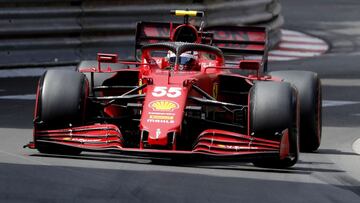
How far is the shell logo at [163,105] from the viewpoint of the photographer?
977 centimetres

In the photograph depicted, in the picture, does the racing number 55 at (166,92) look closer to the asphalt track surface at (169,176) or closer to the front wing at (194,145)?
the front wing at (194,145)

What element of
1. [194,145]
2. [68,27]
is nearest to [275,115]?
[194,145]

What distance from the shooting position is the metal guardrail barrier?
1733 cm

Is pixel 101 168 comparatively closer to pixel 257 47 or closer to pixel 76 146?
pixel 76 146

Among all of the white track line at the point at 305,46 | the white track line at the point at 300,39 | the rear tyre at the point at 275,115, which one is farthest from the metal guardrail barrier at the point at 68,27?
the rear tyre at the point at 275,115

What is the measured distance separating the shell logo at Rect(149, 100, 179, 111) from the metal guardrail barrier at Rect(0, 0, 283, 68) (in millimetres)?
7677

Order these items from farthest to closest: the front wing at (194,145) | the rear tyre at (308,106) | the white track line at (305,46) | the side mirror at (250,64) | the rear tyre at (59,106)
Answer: the white track line at (305,46) < the rear tyre at (308,106) < the side mirror at (250,64) < the rear tyre at (59,106) < the front wing at (194,145)

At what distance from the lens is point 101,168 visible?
9.29m

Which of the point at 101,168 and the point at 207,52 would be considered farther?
the point at 207,52

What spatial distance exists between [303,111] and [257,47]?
1.79 meters

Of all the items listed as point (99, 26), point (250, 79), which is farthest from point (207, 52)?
point (99, 26)

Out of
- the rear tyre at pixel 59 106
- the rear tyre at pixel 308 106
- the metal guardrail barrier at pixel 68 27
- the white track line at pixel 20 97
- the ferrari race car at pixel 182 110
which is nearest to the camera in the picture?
the ferrari race car at pixel 182 110

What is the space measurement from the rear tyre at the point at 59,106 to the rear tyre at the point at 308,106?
6.36 feet

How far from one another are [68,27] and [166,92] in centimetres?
816
